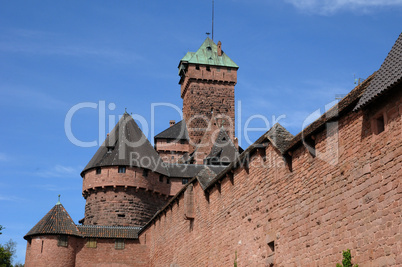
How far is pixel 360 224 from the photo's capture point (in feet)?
31.7

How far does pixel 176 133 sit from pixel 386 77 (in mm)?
41831

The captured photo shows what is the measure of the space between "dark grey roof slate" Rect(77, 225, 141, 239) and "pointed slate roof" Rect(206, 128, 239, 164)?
11108 millimetres

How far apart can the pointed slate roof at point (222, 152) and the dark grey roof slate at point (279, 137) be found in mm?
25525

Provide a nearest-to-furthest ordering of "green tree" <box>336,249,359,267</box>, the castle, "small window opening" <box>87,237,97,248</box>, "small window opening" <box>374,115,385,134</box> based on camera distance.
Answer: the castle
"small window opening" <box>374,115,385,134</box>
"green tree" <box>336,249,359,267</box>
"small window opening" <box>87,237,97,248</box>

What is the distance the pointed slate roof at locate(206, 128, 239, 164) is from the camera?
134 ft

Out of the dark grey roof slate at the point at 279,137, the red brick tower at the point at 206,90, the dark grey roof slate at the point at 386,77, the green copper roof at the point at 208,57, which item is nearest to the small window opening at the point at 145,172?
the red brick tower at the point at 206,90

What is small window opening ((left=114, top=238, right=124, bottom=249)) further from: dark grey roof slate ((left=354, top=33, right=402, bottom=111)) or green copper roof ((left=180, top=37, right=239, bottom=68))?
green copper roof ((left=180, top=37, right=239, bottom=68))

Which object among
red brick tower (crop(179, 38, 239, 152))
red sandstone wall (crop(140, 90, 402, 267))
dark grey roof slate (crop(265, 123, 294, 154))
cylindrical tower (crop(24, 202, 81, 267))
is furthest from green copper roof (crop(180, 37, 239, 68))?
dark grey roof slate (crop(265, 123, 294, 154))

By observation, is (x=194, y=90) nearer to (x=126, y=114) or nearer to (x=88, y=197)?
(x=126, y=114)

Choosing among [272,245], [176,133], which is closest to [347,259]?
[272,245]

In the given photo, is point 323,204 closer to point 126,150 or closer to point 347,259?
point 347,259

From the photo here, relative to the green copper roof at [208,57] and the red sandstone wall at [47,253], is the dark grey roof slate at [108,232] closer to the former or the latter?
the red sandstone wall at [47,253]

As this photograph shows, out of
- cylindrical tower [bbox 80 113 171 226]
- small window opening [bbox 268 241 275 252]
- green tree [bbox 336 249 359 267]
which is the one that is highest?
cylindrical tower [bbox 80 113 171 226]

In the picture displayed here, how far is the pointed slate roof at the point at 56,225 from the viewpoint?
29.2 m
